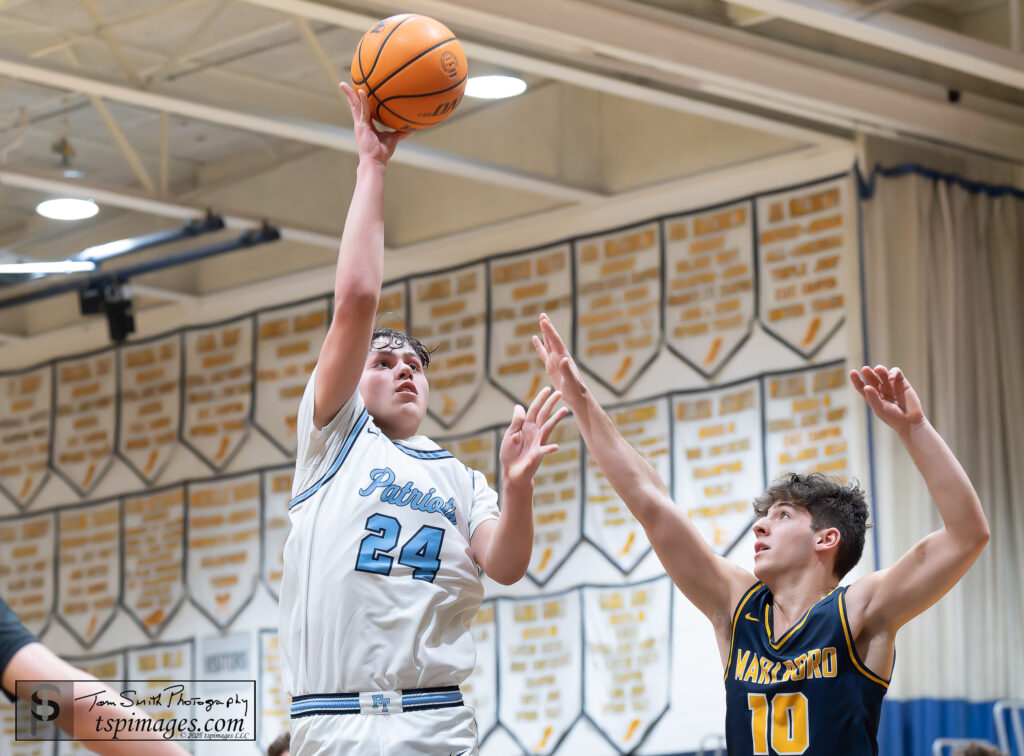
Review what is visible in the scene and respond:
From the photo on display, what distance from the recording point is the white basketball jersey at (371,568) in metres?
3.50

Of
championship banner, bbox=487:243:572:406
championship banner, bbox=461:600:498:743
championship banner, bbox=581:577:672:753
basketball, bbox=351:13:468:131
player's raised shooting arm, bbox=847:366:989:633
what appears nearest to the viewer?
player's raised shooting arm, bbox=847:366:989:633

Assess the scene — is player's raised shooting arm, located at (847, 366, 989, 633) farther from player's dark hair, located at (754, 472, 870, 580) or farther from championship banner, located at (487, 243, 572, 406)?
championship banner, located at (487, 243, 572, 406)

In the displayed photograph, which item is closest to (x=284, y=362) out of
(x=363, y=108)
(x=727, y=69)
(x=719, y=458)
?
(x=719, y=458)

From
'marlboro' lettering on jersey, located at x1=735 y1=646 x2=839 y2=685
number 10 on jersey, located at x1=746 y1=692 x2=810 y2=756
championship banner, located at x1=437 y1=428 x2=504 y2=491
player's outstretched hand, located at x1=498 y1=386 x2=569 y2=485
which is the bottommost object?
number 10 on jersey, located at x1=746 y1=692 x2=810 y2=756

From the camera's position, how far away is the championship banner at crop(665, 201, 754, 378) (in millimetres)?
8727

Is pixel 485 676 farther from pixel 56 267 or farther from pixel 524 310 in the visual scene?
pixel 56 267

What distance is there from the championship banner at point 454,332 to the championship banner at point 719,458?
1.59 metres

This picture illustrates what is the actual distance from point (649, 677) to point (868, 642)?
514cm

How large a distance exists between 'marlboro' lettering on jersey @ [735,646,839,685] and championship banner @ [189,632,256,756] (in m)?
7.10

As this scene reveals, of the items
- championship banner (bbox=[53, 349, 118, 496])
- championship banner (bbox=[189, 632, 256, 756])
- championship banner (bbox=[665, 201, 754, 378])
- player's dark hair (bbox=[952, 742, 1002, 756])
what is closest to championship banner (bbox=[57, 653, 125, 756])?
championship banner (bbox=[189, 632, 256, 756])

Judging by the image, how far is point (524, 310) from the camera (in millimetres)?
9703

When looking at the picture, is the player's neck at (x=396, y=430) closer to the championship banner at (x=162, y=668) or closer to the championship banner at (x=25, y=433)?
the championship banner at (x=162, y=668)

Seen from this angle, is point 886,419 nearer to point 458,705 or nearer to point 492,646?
point 458,705

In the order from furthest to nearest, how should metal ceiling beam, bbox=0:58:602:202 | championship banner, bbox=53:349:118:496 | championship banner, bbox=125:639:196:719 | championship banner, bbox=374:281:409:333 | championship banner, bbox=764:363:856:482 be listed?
1. championship banner, bbox=53:349:118:496
2. championship banner, bbox=125:639:196:719
3. championship banner, bbox=374:281:409:333
4. championship banner, bbox=764:363:856:482
5. metal ceiling beam, bbox=0:58:602:202
